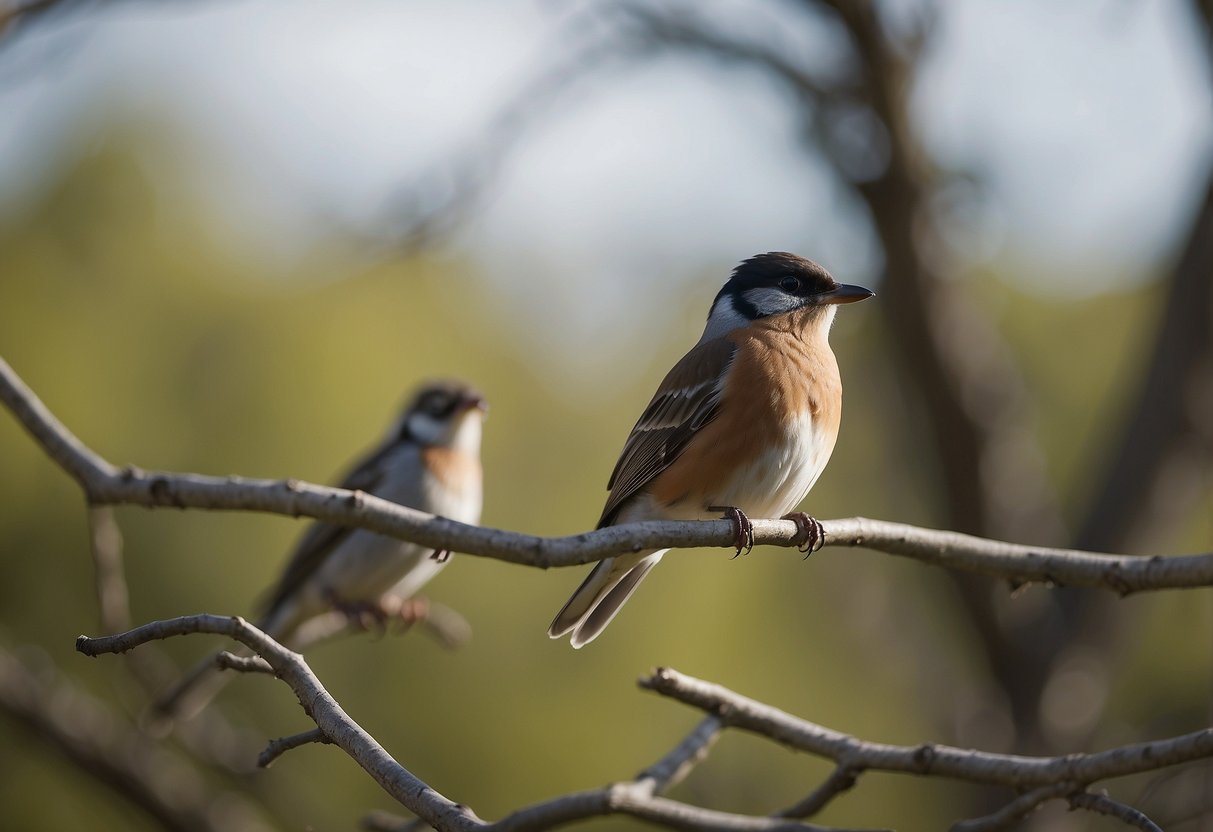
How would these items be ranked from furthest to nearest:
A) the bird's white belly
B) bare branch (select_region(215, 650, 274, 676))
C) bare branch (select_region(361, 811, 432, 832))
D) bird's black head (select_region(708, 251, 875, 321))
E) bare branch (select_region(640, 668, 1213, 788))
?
bird's black head (select_region(708, 251, 875, 321)), the bird's white belly, bare branch (select_region(361, 811, 432, 832)), bare branch (select_region(640, 668, 1213, 788)), bare branch (select_region(215, 650, 274, 676))

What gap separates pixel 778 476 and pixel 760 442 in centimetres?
13

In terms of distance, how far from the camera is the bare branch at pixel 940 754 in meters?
2.80

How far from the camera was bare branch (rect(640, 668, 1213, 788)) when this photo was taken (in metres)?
2.80

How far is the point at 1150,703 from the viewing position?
Answer: 11.8 meters

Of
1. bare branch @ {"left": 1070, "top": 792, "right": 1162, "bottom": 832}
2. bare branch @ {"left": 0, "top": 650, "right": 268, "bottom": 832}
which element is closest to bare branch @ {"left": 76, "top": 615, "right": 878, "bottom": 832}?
bare branch @ {"left": 1070, "top": 792, "right": 1162, "bottom": 832}

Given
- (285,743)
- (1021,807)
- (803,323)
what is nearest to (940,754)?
(1021,807)

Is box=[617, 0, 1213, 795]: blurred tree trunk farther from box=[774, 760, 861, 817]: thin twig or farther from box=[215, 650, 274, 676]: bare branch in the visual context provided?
box=[215, 650, 274, 676]: bare branch

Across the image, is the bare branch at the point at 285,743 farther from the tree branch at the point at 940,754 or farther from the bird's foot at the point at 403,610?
the bird's foot at the point at 403,610

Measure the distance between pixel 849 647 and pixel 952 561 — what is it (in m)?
9.89

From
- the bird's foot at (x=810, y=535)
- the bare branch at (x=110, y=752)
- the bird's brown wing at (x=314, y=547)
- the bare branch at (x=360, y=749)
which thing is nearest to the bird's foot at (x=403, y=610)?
the bird's brown wing at (x=314, y=547)

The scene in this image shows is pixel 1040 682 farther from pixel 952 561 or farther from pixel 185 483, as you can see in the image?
pixel 185 483

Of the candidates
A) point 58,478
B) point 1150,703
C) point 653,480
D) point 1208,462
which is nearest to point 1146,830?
point 653,480

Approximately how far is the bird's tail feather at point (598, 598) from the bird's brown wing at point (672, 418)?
275mm

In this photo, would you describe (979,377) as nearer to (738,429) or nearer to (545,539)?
(738,429)
